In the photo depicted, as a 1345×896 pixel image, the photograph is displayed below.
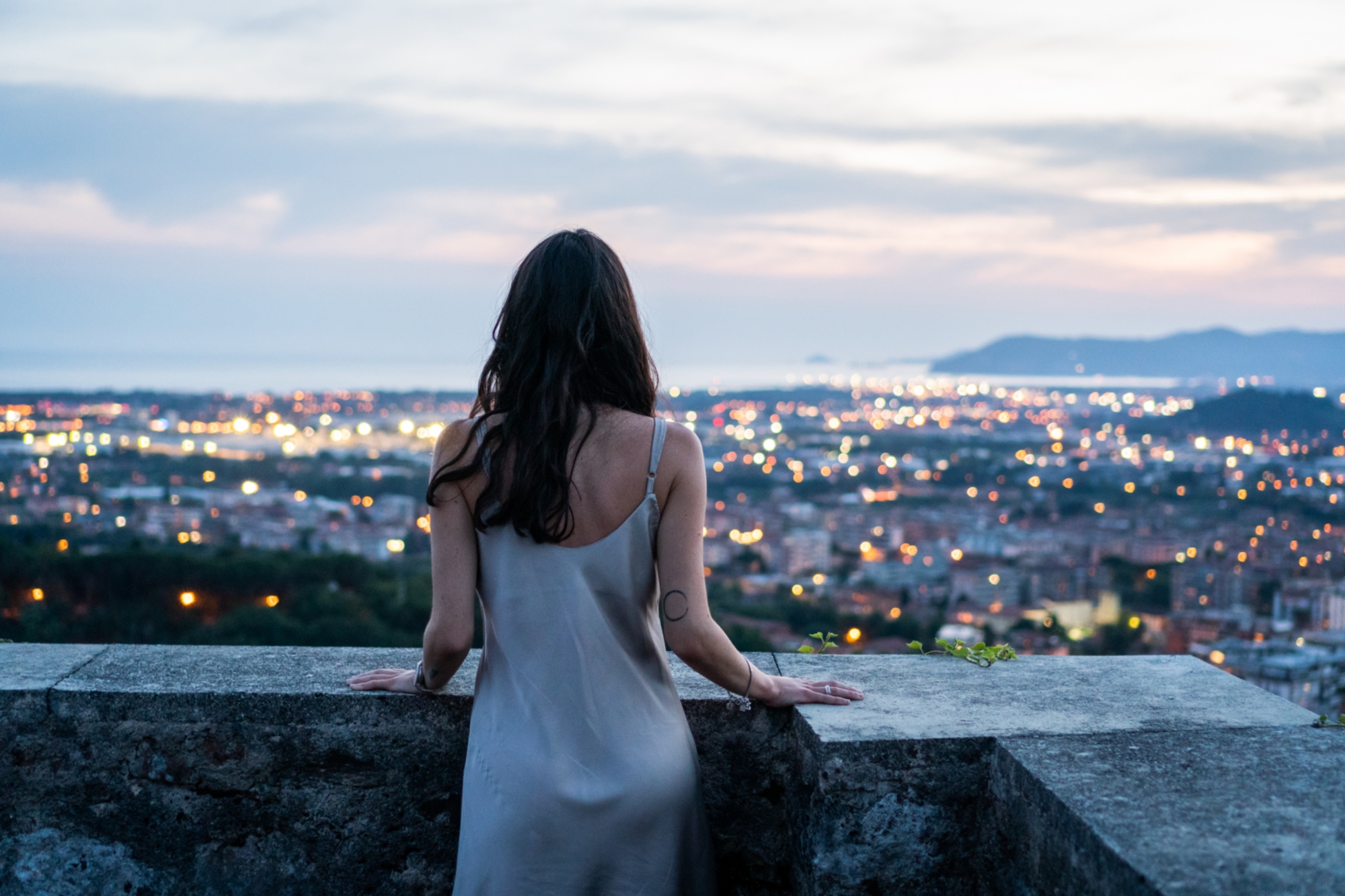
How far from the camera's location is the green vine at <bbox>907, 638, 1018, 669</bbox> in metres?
1.89

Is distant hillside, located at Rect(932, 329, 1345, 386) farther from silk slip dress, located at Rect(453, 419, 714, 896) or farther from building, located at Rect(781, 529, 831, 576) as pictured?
silk slip dress, located at Rect(453, 419, 714, 896)

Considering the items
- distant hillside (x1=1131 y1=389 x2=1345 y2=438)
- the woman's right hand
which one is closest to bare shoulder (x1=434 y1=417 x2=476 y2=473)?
the woman's right hand

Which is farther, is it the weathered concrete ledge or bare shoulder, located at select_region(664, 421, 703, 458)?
the weathered concrete ledge

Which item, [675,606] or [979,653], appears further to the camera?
[979,653]

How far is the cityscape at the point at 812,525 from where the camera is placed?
12102 millimetres

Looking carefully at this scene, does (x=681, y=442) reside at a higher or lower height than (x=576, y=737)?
higher

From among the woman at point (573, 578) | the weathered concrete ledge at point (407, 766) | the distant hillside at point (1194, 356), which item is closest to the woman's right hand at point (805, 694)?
the weathered concrete ledge at point (407, 766)

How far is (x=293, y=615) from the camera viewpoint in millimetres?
11555

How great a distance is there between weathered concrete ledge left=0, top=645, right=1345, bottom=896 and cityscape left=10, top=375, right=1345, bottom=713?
50 cm

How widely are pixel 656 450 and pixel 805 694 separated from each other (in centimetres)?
54

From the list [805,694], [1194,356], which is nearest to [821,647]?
[805,694]

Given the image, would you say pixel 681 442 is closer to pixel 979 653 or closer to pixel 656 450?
pixel 656 450

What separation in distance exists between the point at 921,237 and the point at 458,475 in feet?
234

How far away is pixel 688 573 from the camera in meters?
1.35
